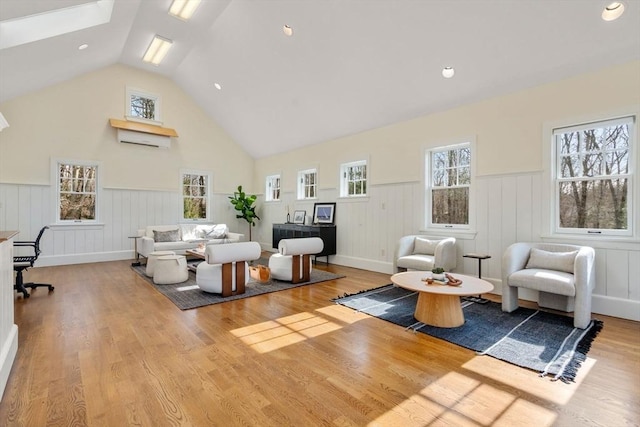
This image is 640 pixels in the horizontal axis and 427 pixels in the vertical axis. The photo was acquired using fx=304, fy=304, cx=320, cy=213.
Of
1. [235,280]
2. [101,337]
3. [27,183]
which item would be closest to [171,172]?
[27,183]

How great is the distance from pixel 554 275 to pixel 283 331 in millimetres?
2853

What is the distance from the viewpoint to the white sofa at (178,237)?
6.22m

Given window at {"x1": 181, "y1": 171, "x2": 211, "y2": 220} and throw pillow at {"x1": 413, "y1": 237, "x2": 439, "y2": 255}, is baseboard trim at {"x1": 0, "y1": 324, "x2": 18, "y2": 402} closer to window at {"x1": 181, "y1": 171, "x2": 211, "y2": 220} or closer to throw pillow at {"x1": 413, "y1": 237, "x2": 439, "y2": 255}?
throw pillow at {"x1": 413, "y1": 237, "x2": 439, "y2": 255}

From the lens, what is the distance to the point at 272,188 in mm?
8852

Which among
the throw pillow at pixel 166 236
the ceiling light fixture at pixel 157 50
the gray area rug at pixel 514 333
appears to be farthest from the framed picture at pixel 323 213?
the ceiling light fixture at pixel 157 50

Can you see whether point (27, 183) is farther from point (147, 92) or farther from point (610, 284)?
point (610, 284)

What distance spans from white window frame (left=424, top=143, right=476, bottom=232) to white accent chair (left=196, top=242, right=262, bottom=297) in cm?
287

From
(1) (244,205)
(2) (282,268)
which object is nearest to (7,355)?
(2) (282,268)

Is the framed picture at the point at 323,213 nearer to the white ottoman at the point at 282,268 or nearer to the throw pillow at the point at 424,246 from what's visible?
the white ottoman at the point at 282,268

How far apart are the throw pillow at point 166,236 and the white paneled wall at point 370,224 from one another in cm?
116

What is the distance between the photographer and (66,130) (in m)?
6.42

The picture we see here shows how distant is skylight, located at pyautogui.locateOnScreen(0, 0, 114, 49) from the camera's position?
348cm

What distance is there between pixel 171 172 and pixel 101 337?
576 cm

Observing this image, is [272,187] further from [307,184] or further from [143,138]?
[143,138]
